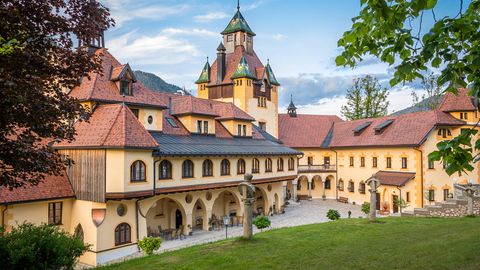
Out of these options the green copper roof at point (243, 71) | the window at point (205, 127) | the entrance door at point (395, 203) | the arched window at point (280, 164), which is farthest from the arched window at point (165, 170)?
the entrance door at point (395, 203)

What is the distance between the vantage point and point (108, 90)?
2414cm

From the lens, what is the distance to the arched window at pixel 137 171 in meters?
20.7

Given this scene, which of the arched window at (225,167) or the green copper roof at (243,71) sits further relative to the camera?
the green copper roof at (243,71)

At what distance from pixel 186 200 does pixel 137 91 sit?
323 inches

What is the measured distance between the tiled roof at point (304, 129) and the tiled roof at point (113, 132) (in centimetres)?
2762

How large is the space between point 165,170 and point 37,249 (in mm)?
13267

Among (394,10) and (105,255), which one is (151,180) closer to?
(105,255)

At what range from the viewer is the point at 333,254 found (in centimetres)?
1162

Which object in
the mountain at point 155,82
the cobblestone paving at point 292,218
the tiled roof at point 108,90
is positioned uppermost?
the mountain at point 155,82

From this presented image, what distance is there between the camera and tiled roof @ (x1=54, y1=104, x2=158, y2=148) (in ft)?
66.2

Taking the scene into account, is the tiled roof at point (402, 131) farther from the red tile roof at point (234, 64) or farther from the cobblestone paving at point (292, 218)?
the red tile roof at point (234, 64)

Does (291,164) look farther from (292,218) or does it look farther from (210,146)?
(210,146)

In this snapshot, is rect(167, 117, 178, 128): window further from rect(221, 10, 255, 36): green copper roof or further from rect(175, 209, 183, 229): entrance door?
rect(221, 10, 255, 36): green copper roof

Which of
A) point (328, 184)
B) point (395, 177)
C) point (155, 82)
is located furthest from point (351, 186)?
point (155, 82)
